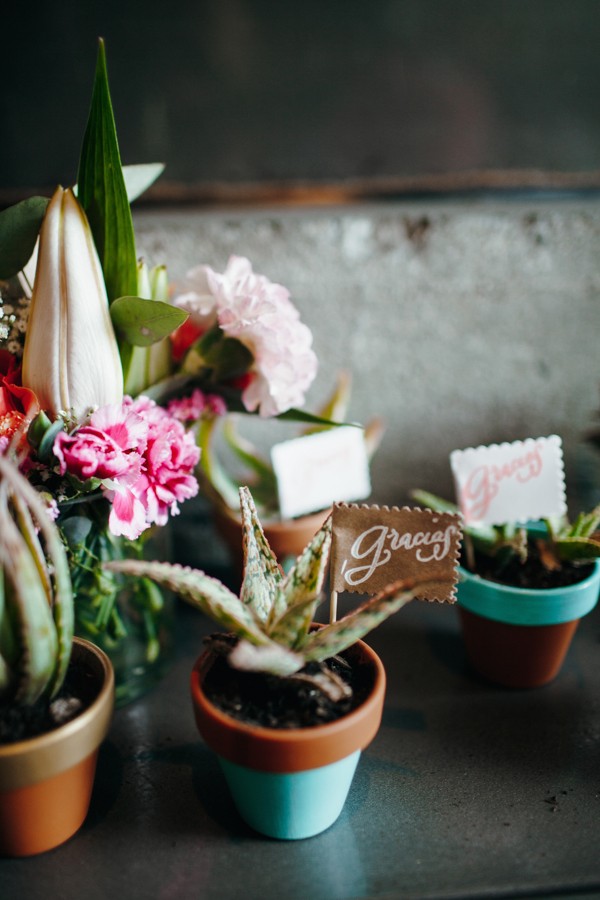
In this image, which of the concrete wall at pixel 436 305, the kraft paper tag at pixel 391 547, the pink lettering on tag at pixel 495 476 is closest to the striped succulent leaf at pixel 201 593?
the kraft paper tag at pixel 391 547

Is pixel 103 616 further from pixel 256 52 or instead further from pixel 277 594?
pixel 256 52

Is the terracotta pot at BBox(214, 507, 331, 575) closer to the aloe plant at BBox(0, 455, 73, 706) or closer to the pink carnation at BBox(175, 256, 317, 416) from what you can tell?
the pink carnation at BBox(175, 256, 317, 416)

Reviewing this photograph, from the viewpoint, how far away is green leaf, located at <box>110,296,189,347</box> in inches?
23.1

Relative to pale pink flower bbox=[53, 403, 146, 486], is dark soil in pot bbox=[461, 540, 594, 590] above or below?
below

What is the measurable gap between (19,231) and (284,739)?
0.47 m

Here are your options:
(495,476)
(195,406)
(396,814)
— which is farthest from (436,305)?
(396,814)

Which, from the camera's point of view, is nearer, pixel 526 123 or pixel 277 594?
pixel 277 594

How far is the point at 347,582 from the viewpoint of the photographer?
607mm

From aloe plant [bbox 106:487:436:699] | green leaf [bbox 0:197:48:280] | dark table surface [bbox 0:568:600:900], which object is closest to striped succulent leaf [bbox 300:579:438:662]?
aloe plant [bbox 106:487:436:699]

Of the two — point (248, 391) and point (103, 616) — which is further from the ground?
point (248, 391)

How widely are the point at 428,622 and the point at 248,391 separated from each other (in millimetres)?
406

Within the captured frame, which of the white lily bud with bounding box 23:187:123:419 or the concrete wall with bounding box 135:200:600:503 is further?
the concrete wall with bounding box 135:200:600:503

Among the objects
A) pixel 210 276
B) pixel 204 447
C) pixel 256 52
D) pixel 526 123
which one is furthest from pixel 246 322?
pixel 526 123

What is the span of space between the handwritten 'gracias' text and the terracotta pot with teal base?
0.15 metres
